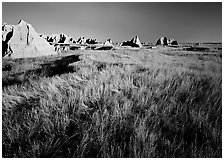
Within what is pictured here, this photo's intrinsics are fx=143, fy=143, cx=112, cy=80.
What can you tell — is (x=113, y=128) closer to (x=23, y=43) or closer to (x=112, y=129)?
(x=112, y=129)

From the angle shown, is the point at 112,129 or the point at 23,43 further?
the point at 23,43

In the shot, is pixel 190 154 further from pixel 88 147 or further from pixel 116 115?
pixel 88 147

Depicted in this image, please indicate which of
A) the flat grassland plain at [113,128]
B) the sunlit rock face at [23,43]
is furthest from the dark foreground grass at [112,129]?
the sunlit rock face at [23,43]

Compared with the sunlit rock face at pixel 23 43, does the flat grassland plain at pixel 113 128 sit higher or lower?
lower

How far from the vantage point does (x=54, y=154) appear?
1441 mm

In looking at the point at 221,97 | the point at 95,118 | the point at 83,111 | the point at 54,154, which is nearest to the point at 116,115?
the point at 95,118

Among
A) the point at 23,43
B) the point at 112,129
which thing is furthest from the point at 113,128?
the point at 23,43

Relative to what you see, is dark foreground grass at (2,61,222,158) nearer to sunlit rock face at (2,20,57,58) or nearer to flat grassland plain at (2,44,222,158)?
flat grassland plain at (2,44,222,158)

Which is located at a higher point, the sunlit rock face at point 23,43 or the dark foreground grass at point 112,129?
the sunlit rock face at point 23,43

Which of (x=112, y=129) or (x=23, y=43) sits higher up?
(x=23, y=43)

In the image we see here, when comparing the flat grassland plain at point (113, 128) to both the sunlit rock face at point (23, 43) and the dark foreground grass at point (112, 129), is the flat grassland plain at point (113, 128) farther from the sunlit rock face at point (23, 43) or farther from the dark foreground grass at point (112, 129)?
the sunlit rock face at point (23, 43)

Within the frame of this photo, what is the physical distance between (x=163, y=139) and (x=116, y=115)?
62 cm

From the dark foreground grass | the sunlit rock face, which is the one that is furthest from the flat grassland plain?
the sunlit rock face

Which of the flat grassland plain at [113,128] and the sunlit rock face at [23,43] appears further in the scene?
the sunlit rock face at [23,43]
